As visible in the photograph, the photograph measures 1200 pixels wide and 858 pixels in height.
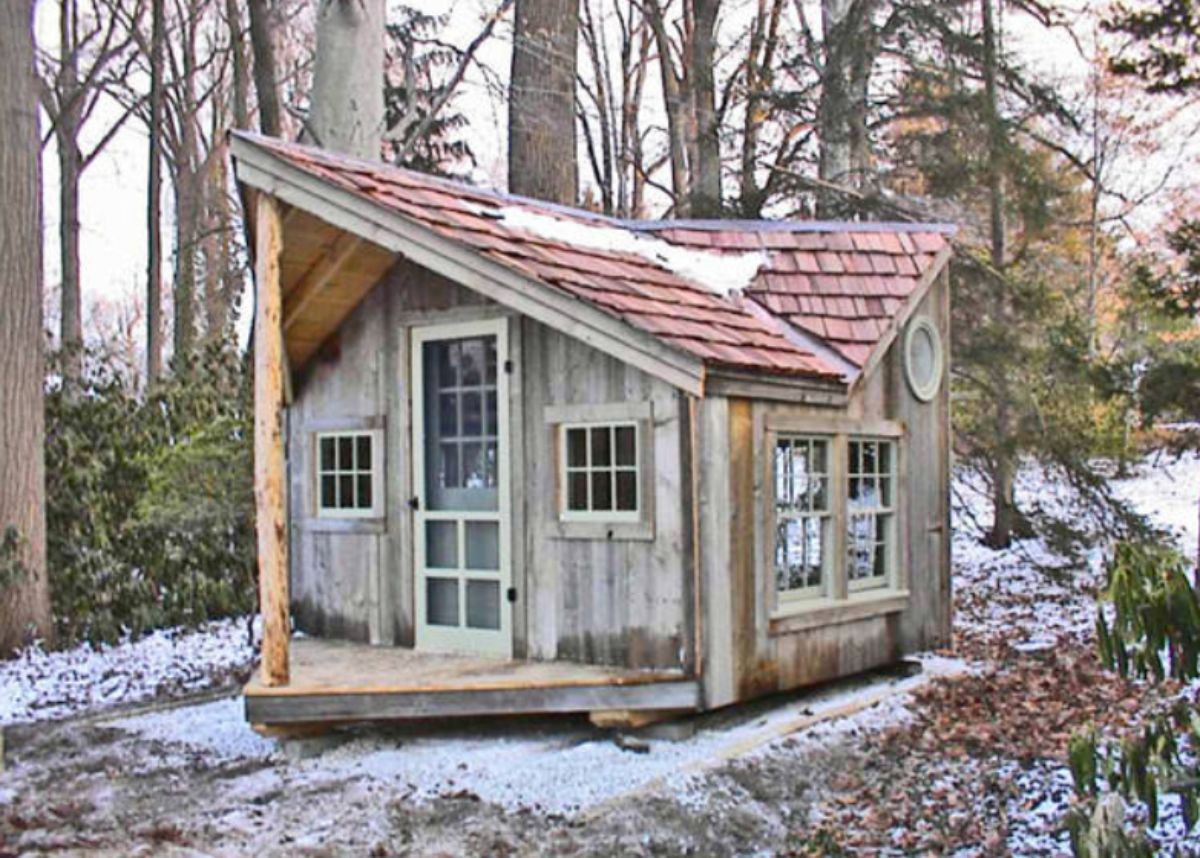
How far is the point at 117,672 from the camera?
389 inches

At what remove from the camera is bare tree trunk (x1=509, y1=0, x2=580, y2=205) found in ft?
42.3

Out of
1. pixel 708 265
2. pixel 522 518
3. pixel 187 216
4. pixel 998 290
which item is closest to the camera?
pixel 522 518

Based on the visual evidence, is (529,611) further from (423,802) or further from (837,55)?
(837,55)

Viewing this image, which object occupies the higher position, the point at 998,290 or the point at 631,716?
the point at 998,290

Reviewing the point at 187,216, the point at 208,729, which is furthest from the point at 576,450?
the point at 187,216

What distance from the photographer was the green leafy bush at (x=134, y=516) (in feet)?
35.4

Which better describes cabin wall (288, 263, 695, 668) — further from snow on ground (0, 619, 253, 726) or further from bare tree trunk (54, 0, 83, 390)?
bare tree trunk (54, 0, 83, 390)

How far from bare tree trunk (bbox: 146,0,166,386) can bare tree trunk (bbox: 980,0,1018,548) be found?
1216cm

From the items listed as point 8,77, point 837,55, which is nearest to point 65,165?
→ point 8,77

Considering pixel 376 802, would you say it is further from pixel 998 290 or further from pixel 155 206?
pixel 155 206

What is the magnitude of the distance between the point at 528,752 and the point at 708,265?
364 cm

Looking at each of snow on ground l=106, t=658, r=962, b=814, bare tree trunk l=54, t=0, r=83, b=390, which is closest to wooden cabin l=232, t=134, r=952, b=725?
snow on ground l=106, t=658, r=962, b=814

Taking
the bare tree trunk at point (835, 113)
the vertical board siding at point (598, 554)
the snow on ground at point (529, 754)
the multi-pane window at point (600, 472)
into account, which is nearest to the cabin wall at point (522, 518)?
the vertical board siding at point (598, 554)

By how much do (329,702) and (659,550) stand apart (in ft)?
6.70
